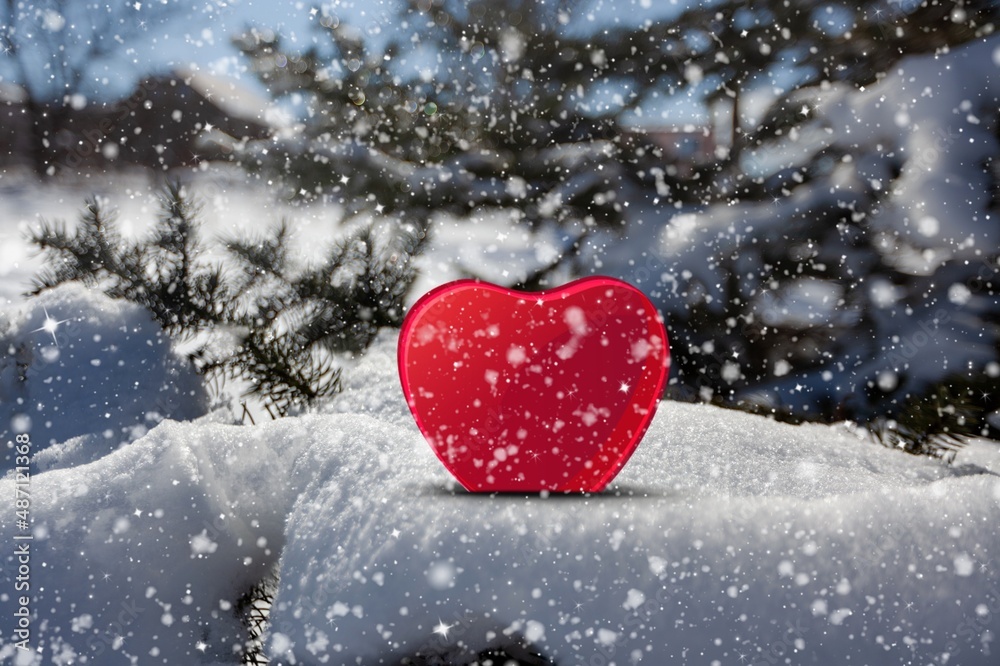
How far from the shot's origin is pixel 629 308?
0.85 metres

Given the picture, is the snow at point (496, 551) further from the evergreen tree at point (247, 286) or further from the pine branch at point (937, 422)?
the evergreen tree at point (247, 286)

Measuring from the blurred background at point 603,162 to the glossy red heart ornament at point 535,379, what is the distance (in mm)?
413

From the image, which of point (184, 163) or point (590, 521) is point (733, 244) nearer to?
point (590, 521)

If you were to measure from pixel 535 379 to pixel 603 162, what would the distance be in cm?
57

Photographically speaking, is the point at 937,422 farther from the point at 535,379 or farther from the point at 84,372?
the point at 84,372

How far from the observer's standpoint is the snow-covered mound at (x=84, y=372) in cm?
116

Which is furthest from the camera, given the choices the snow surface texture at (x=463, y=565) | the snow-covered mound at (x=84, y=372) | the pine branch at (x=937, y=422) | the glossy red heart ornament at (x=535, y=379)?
the snow-covered mound at (x=84, y=372)

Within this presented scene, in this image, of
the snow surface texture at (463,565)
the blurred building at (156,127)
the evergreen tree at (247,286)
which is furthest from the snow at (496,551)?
the blurred building at (156,127)

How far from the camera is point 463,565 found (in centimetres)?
58

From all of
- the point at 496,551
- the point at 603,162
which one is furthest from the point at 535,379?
the point at 603,162

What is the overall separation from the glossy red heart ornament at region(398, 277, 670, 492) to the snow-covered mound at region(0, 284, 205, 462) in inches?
24.9

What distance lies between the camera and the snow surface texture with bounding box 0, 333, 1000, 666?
0.56m

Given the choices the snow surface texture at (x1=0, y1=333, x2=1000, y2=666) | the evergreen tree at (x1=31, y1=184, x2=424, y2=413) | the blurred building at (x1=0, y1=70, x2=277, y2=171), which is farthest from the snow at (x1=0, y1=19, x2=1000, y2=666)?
the blurred building at (x1=0, y1=70, x2=277, y2=171)

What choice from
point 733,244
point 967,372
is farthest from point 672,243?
point 967,372
